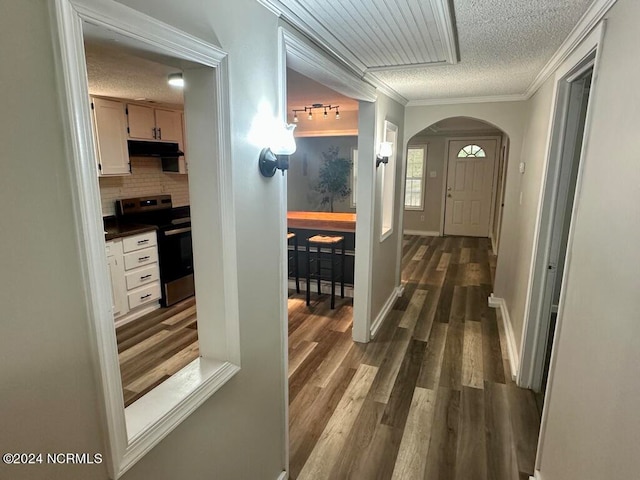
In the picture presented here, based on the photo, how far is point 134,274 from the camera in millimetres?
3908

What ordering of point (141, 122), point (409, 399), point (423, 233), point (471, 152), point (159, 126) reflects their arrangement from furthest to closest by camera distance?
point (423, 233) < point (471, 152) < point (159, 126) < point (141, 122) < point (409, 399)

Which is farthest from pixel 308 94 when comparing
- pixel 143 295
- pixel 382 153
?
pixel 143 295

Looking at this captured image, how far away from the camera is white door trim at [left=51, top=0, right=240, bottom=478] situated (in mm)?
804

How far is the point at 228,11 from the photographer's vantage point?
1.27 metres

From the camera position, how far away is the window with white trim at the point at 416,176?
841 centimetres

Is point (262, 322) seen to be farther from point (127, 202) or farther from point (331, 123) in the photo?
point (331, 123)

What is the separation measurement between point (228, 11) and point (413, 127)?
346cm

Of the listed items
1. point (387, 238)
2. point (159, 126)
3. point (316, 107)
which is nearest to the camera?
point (387, 238)

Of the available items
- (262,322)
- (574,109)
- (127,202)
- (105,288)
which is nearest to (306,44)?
(262,322)

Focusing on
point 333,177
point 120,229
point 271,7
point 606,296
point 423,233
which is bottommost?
point 423,233

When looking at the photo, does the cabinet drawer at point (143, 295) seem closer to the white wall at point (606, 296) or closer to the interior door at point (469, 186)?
the white wall at point (606, 296)

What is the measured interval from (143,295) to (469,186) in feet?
22.4

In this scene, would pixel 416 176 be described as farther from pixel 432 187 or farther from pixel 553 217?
pixel 553 217

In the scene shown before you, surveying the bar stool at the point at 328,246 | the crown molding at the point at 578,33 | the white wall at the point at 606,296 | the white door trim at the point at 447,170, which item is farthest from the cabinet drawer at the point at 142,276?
the white door trim at the point at 447,170
